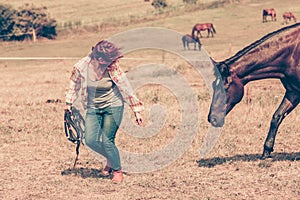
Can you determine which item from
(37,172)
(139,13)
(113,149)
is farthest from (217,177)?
(139,13)

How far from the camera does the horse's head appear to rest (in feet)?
27.4

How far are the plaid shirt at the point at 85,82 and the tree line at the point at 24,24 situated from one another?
125 feet

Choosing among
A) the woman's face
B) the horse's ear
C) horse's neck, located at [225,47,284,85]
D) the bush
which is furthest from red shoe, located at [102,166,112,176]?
the bush

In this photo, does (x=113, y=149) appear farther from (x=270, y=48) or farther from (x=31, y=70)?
(x=31, y=70)

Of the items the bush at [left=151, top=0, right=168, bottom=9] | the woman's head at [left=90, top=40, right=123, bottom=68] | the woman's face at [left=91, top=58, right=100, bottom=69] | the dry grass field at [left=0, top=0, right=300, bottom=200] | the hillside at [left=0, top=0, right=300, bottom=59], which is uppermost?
the woman's head at [left=90, top=40, right=123, bottom=68]

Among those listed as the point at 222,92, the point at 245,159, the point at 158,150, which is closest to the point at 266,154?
the point at 245,159

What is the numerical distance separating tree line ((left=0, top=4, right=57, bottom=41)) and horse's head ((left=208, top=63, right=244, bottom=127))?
125ft

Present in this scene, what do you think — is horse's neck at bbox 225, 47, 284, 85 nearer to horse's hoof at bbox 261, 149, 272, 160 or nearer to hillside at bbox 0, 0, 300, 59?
horse's hoof at bbox 261, 149, 272, 160

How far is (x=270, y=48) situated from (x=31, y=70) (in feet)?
65.7

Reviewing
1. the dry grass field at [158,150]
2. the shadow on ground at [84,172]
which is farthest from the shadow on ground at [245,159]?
the shadow on ground at [84,172]

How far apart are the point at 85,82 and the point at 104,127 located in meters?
0.66

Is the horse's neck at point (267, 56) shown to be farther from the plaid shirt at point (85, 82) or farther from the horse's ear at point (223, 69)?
the plaid shirt at point (85, 82)

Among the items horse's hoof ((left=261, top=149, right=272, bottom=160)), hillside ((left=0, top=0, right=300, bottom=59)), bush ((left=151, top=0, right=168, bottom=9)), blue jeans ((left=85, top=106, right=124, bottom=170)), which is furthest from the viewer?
bush ((left=151, top=0, right=168, bottom=9))

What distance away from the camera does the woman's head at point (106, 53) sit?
24.6 feet
